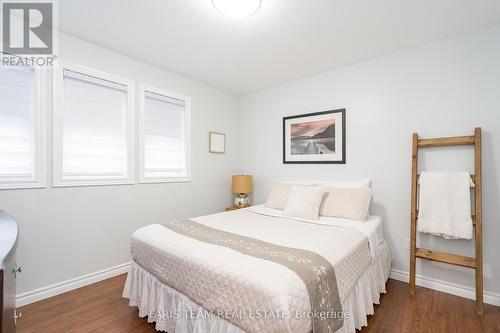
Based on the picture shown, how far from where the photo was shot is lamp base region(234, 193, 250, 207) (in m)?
3.71

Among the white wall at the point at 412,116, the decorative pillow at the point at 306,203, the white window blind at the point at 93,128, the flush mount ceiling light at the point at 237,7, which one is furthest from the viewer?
the decorative pillow at the point at 306,203

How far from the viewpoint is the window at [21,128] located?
6.61 feet

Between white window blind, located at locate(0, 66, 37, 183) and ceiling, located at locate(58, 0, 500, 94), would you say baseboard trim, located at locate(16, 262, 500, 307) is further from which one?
ceiling, located at locate(58, 0, 500, 94)

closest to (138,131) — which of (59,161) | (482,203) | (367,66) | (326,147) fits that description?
(59,161)

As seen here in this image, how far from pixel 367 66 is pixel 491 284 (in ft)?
8.12

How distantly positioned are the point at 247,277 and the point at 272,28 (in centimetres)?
212

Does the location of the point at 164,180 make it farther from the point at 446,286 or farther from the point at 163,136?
the point at 446,286

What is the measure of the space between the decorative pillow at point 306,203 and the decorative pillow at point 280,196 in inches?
9.1

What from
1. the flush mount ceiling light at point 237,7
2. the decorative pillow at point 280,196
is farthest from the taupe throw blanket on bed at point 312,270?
the flush mount ceiling light at point 237,7

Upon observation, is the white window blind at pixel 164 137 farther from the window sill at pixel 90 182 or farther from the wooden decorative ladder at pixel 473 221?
the wooden decorative ladder at pixel 473 221

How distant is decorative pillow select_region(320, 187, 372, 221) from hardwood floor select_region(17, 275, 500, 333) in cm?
81

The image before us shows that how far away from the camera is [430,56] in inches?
94.7

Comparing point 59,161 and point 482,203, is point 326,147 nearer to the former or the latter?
point 482,203

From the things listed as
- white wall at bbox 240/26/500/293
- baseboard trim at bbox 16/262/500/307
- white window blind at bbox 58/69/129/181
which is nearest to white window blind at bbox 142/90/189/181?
white window blind at bbox 58/69/129/181
